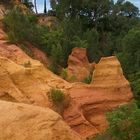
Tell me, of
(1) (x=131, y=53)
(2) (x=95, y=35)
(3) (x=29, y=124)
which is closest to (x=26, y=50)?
(1) (x=131, y=53)

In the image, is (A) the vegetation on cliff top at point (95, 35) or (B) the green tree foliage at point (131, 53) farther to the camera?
(B) the green tree foliage at point (131, 53)

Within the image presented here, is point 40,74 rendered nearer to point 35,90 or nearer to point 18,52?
point 35,90

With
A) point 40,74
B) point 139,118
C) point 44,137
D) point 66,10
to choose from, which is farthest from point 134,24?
point 44,137

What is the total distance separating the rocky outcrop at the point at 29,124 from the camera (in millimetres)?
9773

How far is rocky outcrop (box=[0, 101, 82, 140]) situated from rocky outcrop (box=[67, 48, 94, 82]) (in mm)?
16630

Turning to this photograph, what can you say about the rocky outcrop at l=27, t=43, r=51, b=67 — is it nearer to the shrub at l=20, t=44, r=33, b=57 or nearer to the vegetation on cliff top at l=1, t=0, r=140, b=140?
the vegetation on cliff top at l=1, t=0, r=140, b=140

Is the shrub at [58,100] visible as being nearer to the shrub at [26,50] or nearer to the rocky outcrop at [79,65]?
the rocky outcrop at [79,65]

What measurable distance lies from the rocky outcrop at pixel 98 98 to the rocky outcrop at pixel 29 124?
31.4 feet

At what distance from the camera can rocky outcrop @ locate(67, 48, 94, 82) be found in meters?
27.7

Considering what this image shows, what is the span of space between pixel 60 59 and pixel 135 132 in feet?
52.9

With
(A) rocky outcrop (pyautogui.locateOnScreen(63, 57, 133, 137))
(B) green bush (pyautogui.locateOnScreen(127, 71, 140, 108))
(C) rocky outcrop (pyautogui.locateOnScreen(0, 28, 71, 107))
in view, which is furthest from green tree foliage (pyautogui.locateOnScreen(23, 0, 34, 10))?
(A) rocky outcrop (pyautogui.locateOnScreen(63, 57, 133, 137))

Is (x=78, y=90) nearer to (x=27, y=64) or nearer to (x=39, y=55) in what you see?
(x=27, y=64)

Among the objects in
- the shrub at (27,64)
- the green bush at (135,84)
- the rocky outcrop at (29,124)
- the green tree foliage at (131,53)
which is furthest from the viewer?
the green tree foliage at (131,53)

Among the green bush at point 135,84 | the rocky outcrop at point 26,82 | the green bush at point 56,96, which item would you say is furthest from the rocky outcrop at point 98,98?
Answer: the green bush at point 135,84
